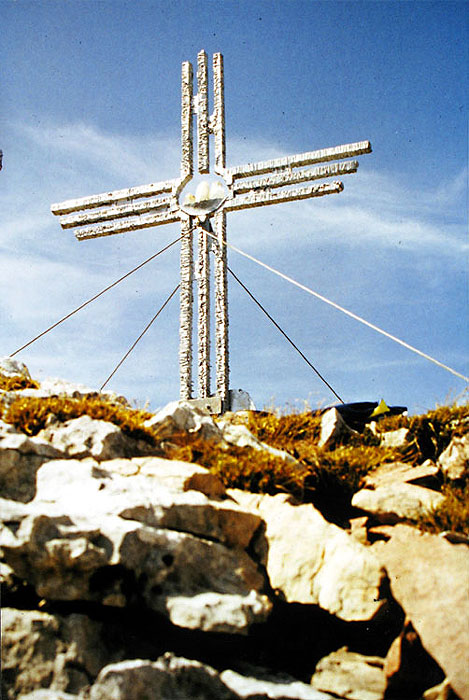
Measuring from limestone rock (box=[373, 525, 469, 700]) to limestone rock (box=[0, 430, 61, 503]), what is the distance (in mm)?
3154

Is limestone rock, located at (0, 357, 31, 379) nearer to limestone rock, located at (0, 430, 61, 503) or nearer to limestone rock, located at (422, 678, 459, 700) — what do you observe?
limestone rock, located at (0, 430, 61, 503)

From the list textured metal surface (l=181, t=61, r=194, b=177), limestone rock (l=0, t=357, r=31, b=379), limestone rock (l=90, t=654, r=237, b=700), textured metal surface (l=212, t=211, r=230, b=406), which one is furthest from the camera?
textured metal surface (l=181, t=61, r=194, b=177)

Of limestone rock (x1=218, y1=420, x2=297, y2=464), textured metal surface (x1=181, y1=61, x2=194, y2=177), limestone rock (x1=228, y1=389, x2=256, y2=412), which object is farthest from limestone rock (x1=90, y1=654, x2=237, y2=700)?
textured metal surface (x1=181, y1=61, x2=194, y2=177)

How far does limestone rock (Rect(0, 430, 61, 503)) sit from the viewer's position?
5.64 m

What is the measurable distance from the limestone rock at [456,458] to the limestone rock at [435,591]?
58.8 inches

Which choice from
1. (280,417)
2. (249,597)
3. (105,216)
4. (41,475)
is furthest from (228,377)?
(249,597)

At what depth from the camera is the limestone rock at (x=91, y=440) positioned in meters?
6.33

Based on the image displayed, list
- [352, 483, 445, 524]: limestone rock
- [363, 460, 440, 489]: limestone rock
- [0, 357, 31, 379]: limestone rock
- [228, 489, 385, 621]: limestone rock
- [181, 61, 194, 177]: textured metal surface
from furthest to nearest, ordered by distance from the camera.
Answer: [181, 61, 194, 177]: textured metal surface, [0, 357, 31, 379]: limestone rock, [363, 460, 440, 489]: limestone rock, [352, 483, 445, 524]: limestone rock, [228, 489, 385, 621]: limestone rock

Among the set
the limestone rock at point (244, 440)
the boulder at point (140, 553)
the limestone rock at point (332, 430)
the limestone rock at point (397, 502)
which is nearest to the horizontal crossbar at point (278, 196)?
the limestone rock at point (332, 430)

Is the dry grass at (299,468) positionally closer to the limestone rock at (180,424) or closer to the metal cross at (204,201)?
the limestone rock at (180,424)

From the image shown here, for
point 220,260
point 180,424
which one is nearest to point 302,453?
point 180,424

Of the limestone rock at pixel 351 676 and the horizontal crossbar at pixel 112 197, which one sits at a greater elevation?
the horizontal crossbar at pixel 112 197

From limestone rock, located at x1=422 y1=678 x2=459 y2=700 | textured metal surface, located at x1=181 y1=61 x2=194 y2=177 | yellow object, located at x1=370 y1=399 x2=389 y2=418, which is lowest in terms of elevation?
limestone rock, located at x1=422 y1=678 x2=459 y2=700

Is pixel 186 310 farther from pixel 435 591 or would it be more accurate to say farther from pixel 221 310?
pixel 435 591
